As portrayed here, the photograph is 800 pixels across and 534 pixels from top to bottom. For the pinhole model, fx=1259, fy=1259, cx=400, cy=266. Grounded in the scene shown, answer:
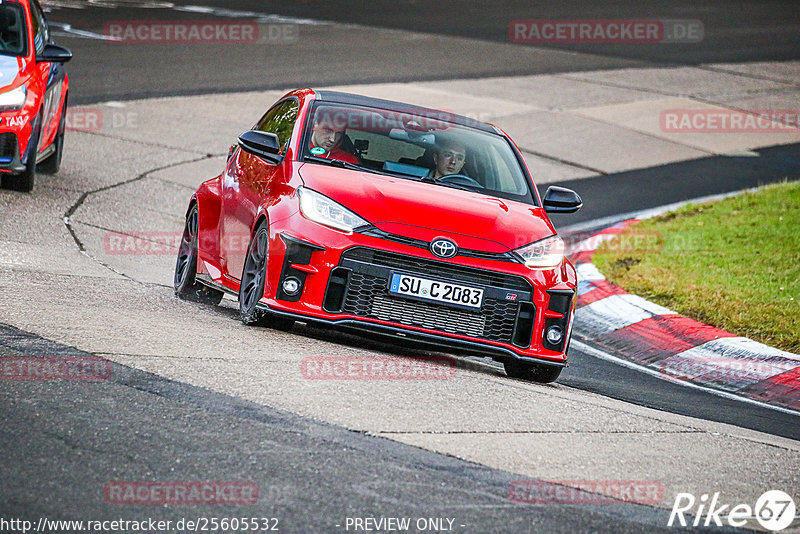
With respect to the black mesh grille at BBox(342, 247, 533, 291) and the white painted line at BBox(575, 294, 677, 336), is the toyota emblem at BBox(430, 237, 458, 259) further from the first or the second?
the white painted line at BBox(575, 294, 677, 336)

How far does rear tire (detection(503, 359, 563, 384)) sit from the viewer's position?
7.59 meters

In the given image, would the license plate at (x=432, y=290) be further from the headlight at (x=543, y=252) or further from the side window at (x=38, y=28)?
the side window at (x=38, y=28)

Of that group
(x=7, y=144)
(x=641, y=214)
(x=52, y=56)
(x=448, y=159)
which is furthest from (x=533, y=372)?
(x=641, y=214)

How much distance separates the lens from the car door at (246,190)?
25.9ft

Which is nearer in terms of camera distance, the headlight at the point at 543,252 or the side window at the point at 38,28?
the headlight at the point at 543,252

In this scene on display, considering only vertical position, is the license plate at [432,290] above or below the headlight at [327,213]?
below

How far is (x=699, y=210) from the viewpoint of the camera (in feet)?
48.4

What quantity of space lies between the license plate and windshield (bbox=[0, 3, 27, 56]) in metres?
6.26

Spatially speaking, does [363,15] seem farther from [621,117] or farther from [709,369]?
[709,369]

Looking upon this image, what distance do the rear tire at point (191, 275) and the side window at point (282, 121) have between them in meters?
0.80

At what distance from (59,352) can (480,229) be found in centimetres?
254

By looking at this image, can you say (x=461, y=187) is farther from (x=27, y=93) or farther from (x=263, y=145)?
(x=27, y=93)

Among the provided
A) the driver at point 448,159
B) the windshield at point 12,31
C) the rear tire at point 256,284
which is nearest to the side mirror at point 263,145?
the rear tire at point 256,284

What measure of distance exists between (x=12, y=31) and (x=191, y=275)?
14.4 feet
